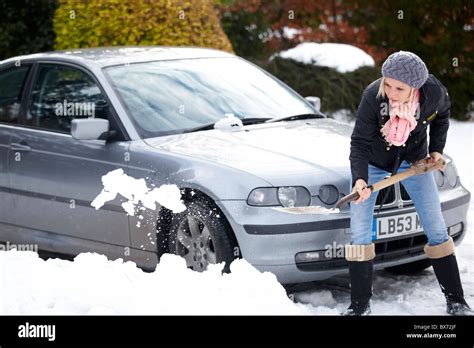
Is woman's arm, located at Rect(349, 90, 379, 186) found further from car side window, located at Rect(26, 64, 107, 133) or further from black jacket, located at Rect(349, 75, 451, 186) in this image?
car side window, located at Rect(26, 64, 107, 133)

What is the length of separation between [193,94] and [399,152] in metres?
1.94

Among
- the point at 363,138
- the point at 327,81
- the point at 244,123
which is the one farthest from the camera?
the point at 327,81

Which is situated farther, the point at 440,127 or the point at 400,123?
the point at 440,127

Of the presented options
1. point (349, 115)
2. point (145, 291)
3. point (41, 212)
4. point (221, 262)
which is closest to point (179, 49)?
point (41, 212)

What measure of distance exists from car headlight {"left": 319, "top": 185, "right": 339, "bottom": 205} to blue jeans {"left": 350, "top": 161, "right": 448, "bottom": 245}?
0.31 m

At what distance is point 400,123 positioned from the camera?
5.70 metres

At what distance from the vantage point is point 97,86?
7336 mm


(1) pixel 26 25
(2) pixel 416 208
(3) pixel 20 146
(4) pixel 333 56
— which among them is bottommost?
(2) pixel 416 208

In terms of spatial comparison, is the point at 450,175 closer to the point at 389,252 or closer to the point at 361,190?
the point at 389,252

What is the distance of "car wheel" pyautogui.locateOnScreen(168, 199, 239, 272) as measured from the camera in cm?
620

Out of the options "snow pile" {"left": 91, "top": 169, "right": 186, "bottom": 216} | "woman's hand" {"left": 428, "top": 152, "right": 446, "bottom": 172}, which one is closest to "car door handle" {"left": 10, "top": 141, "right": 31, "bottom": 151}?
"snow pile" {"left": 91, "top": 169, "right": 186, "bottom": 216}

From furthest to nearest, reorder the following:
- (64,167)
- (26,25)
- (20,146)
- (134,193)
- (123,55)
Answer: (26,25) → (123,55) → (20,146) → (64,167) → (134,193)

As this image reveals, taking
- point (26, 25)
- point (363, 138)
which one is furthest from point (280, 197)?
point (26, 25)
